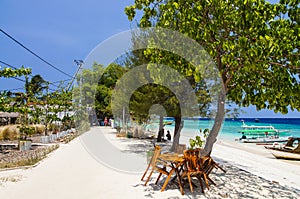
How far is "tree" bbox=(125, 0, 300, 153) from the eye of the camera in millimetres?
4055

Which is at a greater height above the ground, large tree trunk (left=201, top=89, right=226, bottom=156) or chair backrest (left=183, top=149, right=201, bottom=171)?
large tree trunk (left=201, top=89, right=226, bottom=156)

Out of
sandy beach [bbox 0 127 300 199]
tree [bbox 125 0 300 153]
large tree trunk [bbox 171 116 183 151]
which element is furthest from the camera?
large tree trunk [bbox 171 116 183 151]

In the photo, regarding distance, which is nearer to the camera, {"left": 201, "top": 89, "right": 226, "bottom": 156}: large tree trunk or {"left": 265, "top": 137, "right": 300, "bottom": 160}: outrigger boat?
{"left": 201, "top": 89, "right": 226, "bottom": 156}: large tree trunk

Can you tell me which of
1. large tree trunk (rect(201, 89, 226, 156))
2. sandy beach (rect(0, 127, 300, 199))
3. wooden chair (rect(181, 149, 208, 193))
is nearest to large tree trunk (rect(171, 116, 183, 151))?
sandy beach (rect(0, 127, 300, 199))

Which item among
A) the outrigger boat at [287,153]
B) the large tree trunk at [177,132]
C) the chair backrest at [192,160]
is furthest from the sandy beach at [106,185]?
the outrigger boat at [287,153]

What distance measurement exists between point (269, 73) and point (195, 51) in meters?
1.77

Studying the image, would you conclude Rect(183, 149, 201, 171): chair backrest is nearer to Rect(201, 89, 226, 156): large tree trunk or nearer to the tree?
Rect(201, 89, 226, 156): large tree trunk

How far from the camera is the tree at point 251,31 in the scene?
4.05m

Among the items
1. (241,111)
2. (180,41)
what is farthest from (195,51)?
(241,111)

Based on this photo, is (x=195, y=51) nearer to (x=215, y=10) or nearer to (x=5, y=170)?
(x=215, y=10)

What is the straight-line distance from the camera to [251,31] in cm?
420

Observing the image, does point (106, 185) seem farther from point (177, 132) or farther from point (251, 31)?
point (177, 132)

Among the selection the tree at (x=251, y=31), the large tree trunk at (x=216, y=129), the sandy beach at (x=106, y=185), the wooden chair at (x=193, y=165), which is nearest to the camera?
the tree at (x=251, y=31)

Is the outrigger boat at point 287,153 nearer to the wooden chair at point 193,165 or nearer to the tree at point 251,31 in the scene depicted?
the tree at point 251,31
